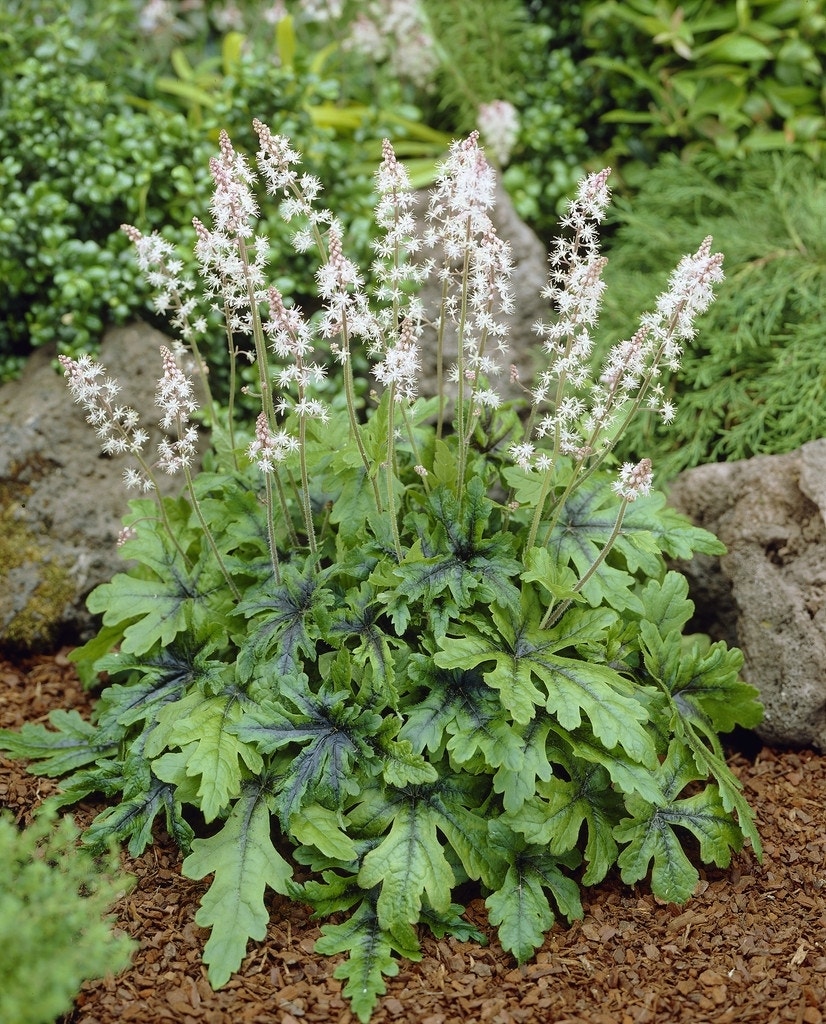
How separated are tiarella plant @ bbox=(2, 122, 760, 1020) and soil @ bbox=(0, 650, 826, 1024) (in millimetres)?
72

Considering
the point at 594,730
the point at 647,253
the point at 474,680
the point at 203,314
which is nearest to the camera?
the point at 594,730

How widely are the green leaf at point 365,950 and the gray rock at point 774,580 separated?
5.11ft

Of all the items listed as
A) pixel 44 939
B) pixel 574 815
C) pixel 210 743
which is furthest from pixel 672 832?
pixel 44 939

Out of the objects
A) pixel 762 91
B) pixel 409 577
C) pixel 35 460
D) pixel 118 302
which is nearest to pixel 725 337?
pixel 762 91

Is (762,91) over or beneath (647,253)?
over

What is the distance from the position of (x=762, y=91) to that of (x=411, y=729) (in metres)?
4.33

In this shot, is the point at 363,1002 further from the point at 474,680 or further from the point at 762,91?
the point at 762,91

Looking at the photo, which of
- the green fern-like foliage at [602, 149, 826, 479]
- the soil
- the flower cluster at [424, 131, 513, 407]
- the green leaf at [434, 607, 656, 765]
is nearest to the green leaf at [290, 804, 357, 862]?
the soil

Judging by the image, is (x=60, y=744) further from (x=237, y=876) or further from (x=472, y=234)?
(x=472, y=234)

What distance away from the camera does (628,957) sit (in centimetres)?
260

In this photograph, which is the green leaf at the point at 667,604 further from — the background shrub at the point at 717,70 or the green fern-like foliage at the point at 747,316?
the background shrub at the point at 717,70

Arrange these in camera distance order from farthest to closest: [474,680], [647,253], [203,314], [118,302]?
[647,253]
[203,314]
[118,302]
[474,680]

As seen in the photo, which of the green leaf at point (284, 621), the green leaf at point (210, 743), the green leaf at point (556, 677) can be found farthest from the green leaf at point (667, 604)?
the green leaf at point (210, 743)

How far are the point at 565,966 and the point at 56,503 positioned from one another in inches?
106
